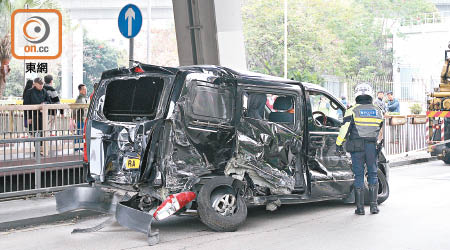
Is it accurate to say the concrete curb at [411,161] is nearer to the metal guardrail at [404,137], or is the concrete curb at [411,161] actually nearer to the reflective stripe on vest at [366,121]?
the metal guardrail at [404,137]

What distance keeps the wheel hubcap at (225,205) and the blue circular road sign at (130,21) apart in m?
4.50

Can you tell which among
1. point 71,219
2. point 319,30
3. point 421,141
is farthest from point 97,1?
point 71,219

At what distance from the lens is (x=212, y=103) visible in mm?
7766

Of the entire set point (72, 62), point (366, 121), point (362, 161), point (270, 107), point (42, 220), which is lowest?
point (42, 220)

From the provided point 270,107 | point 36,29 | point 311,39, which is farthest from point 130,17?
point 311,39

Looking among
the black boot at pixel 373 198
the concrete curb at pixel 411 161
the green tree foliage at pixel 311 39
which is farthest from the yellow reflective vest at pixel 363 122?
the green tree foliage at pixel 311 39

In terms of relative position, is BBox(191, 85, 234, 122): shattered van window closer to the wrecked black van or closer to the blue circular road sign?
the wrecked black van

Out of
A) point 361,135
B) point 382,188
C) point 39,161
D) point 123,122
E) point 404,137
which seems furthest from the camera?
point 404,137

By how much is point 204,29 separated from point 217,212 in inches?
273

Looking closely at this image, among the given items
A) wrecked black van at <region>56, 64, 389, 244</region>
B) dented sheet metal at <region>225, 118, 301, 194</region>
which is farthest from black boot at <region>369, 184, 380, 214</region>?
dented sheet metal at <region>225, 118, 301, 194</region>

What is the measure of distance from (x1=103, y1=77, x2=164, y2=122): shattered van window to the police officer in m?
2.92

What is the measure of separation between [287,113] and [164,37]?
191 feet

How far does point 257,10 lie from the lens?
4706 centimetres

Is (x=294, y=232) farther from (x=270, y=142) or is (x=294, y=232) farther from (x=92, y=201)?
(x=92, y=201)
